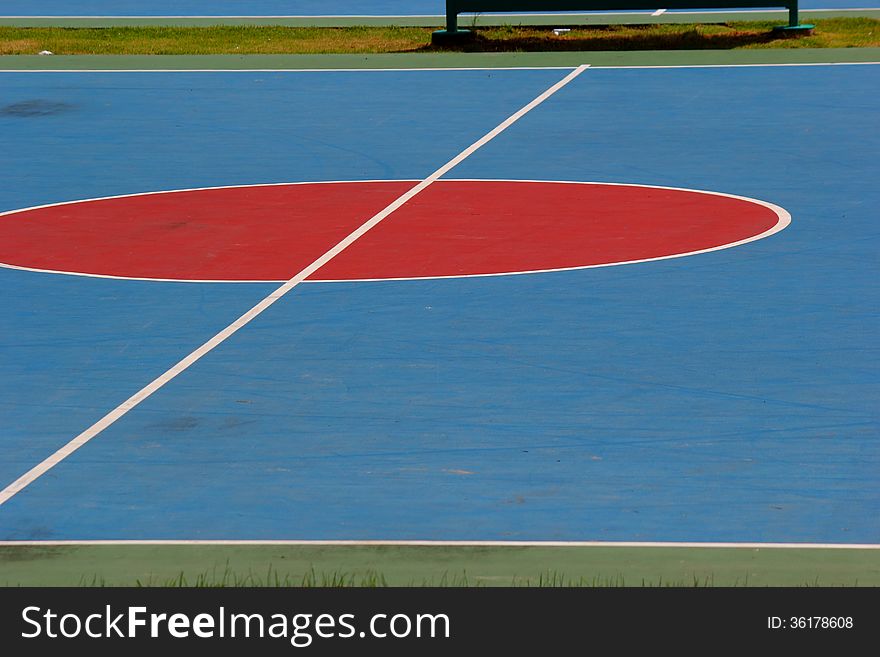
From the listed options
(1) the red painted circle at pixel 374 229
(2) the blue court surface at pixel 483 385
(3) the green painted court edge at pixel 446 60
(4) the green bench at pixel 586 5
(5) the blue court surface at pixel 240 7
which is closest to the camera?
(2) the blue court surface at pixel 483 385

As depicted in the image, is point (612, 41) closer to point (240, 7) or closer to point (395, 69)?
point (395, 69)

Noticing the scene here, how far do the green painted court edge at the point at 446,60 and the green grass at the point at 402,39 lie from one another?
0.60 m

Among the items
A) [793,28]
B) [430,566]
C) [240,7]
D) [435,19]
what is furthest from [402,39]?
[430,566]

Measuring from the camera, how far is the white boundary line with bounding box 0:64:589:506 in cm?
834

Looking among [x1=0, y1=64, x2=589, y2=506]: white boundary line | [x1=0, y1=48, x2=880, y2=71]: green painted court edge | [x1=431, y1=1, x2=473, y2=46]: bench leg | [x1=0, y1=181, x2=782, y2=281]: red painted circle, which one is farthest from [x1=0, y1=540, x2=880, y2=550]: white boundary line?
[x1=431, y1=1, x2=473, y2=46]: bench leg

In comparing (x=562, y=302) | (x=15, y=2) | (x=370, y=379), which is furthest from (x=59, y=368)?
(x=15, y=2)

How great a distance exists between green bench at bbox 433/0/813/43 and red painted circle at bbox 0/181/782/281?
9515 millimetres

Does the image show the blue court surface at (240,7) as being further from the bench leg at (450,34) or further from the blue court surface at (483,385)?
the blue court surface at (483,385)

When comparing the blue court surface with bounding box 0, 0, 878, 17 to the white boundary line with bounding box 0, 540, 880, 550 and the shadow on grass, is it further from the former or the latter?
the white boundary line with bounding box 0, 540, 880, 550

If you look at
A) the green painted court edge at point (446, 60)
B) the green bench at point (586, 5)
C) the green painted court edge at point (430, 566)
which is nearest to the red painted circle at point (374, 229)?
the green painted court edge at point (430, 566)

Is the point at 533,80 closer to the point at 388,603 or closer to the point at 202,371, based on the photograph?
the point at 202,371

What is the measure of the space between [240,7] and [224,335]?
21.5 m

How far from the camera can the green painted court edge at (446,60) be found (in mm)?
23203

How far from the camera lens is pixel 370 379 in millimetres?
9828
